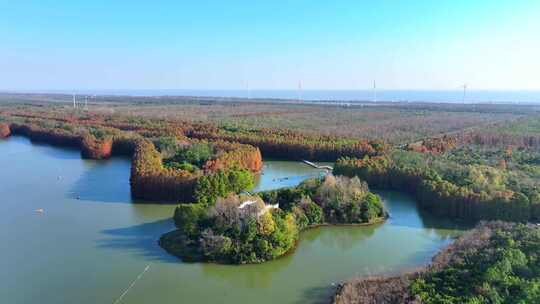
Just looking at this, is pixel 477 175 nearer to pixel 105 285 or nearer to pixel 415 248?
pixel 415 248

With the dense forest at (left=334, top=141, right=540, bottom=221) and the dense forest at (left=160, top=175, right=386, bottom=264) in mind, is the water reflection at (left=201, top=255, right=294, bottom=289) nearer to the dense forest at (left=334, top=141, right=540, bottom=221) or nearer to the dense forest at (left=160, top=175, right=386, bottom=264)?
the dense forest at (left=160, top=175, right=386, bottom=264)

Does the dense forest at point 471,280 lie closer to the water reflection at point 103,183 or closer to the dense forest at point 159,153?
the dense forest at point 159,153

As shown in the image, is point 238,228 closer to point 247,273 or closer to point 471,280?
point 247,273

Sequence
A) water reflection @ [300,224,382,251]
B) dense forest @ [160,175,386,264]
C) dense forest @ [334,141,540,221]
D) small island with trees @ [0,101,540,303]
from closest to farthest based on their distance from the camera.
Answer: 1. small island with trees @ [0,101,540,303]
2. dense forest @ [160,175,386,264]
3. water reflection @ [300,224,382,251]
4. dense forest @ [334,141,540,221]

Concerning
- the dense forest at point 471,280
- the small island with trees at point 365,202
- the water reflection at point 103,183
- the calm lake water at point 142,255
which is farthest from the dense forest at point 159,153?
the dense forest at point 471,280

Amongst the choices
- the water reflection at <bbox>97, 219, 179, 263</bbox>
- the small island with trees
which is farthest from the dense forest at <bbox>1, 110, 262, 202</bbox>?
the water reflection at <bbox>97, 219, 179, 263</bbox>

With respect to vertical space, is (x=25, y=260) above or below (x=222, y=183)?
below

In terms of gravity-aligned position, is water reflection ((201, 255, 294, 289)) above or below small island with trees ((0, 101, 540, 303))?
below

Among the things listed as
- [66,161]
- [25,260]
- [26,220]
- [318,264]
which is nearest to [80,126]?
[66,161]
